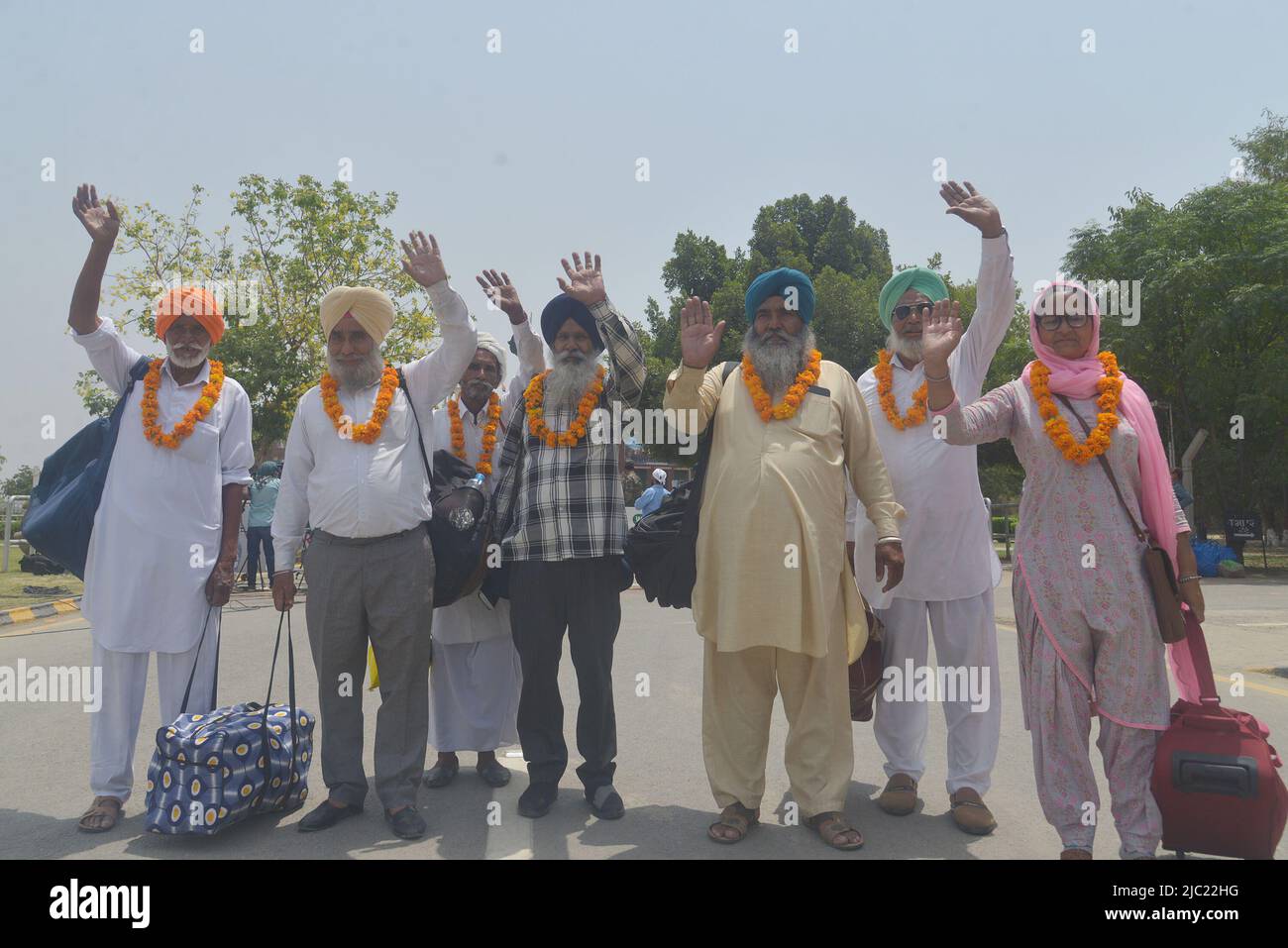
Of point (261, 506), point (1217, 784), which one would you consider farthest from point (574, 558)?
point (261, 506)

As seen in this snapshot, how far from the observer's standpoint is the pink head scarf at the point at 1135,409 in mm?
3904

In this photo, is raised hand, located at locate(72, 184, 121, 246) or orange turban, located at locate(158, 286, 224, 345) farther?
orange turban, located at locate(158, 286, 224, 345)

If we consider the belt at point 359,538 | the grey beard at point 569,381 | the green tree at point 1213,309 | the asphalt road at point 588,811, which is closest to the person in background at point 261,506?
the asphalt road at point 588,811

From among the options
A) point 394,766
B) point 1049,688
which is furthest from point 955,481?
point 394,766

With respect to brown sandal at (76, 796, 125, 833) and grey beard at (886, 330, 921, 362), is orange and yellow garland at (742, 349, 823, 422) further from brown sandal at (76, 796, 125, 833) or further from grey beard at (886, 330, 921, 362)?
brown sandal at (76, 796, 125, 833)

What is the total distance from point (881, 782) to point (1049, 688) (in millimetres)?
Answer: 1509

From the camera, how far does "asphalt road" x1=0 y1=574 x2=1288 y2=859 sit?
410 centimetres

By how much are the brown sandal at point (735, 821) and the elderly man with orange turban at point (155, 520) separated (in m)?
2.44

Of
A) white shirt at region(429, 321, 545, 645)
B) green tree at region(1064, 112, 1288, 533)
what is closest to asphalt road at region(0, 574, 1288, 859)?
white shirt at region(429, 321, 545, 645)

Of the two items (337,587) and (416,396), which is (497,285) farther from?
(337,587)

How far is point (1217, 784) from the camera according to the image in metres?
3.50

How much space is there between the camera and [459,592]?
4898mm

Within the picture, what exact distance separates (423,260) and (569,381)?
2.84 feet
